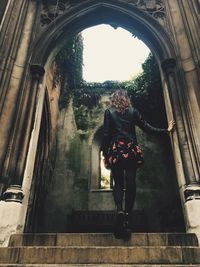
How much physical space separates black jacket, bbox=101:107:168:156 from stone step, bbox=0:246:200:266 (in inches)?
50.6

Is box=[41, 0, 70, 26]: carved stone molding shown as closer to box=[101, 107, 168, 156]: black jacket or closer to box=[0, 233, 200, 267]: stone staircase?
box=[101, 107, 168, 156]: black jacket

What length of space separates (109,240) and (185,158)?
1.92m

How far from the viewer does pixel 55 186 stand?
→ 9.60 meters

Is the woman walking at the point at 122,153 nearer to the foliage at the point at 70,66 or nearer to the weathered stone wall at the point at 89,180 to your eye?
the weathered stone wall at the point at 89,180

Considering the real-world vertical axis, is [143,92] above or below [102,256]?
above

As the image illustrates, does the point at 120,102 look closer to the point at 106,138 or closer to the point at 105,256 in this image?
the point at 106,138

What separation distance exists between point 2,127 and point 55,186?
5.24 m

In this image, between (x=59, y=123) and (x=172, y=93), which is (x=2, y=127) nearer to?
(x=172, y=93)

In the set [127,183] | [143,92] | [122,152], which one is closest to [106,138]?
[122,152]

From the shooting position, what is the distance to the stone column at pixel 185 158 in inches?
154

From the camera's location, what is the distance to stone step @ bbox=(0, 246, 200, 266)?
9.30 feet

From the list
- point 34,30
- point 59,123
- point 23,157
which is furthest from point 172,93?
point 59,123

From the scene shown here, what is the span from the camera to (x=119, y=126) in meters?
3.65

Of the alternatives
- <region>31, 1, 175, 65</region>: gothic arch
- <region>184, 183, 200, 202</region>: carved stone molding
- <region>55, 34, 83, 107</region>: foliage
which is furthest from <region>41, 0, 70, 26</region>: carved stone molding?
<region>184, 183, 200, 202</region>: carved stone molding
